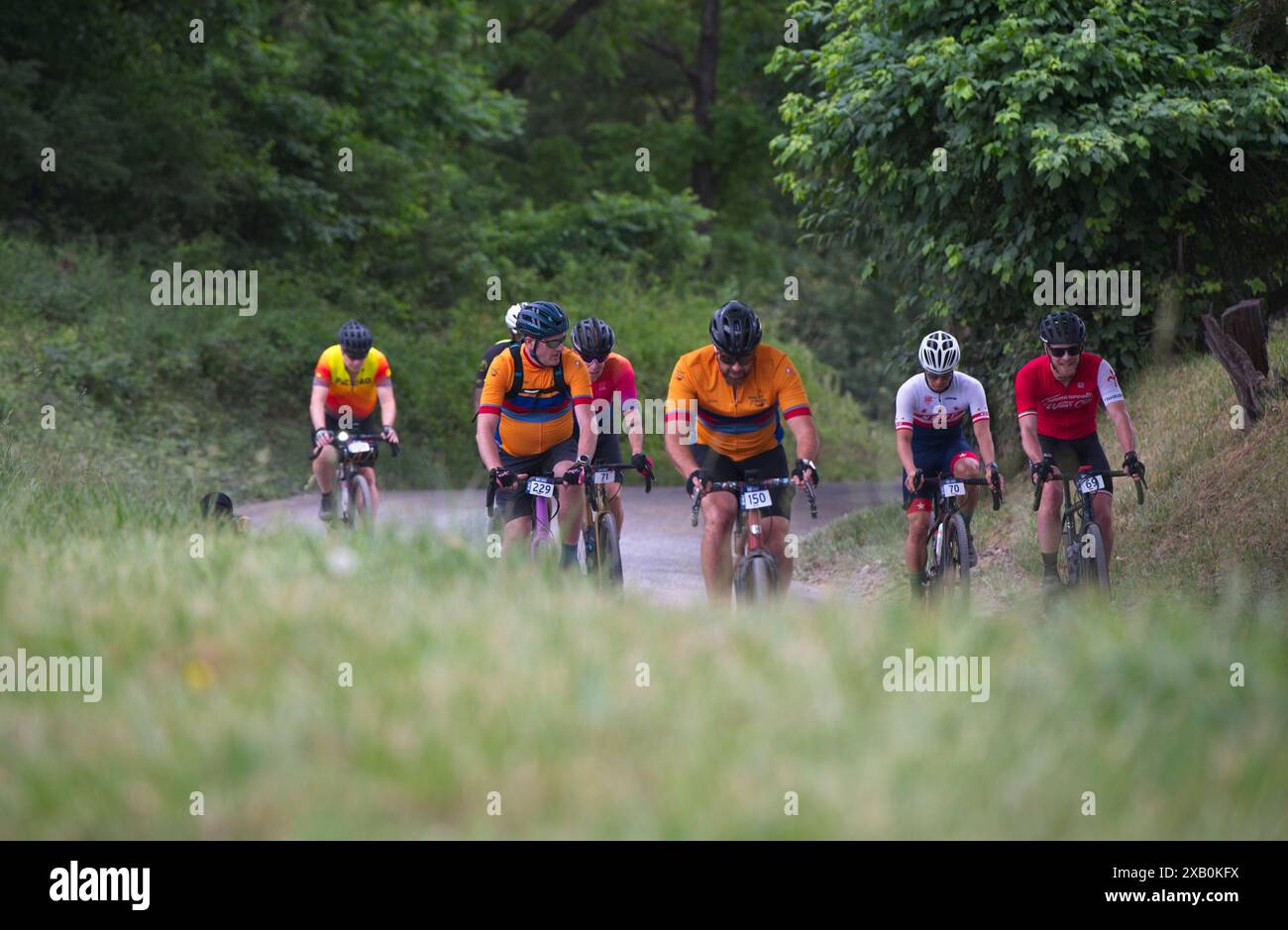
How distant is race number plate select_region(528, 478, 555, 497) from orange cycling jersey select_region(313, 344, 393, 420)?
14.7 feet

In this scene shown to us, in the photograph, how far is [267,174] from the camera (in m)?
28.8

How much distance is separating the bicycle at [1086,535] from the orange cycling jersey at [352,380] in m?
6.21

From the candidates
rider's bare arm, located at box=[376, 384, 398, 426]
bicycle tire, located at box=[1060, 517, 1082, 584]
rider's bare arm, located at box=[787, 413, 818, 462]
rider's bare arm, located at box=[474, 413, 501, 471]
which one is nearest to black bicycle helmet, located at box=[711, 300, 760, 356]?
rider's bare arm, located at box=[787, 413, 818, 462]

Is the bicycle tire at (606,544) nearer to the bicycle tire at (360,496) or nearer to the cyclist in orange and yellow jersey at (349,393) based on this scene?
the bicycle tire at (360,496)

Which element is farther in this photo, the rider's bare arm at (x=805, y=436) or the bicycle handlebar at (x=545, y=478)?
the bicycle handlebar at (x=545, y=478)

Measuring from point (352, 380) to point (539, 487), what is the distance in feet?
15.4

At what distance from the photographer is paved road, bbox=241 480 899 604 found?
9.12m

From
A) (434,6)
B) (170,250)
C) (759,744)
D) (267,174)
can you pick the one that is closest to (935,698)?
(759,744)

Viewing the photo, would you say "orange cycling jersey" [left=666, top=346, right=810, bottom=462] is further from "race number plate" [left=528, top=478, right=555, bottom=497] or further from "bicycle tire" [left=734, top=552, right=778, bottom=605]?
"bicycle tire" [left=734, top=552, right=778, bottom=605]

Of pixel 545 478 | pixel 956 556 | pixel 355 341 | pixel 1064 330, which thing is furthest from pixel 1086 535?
pixel 355 341

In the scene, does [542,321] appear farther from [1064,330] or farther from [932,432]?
[1064,330]

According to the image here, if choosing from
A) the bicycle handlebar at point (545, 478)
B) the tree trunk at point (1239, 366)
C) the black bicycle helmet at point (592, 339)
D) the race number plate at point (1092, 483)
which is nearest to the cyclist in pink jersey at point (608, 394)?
the black bicycle helmet at point (592, 339)

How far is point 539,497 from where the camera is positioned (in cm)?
1060

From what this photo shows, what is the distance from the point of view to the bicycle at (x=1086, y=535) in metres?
10.3
